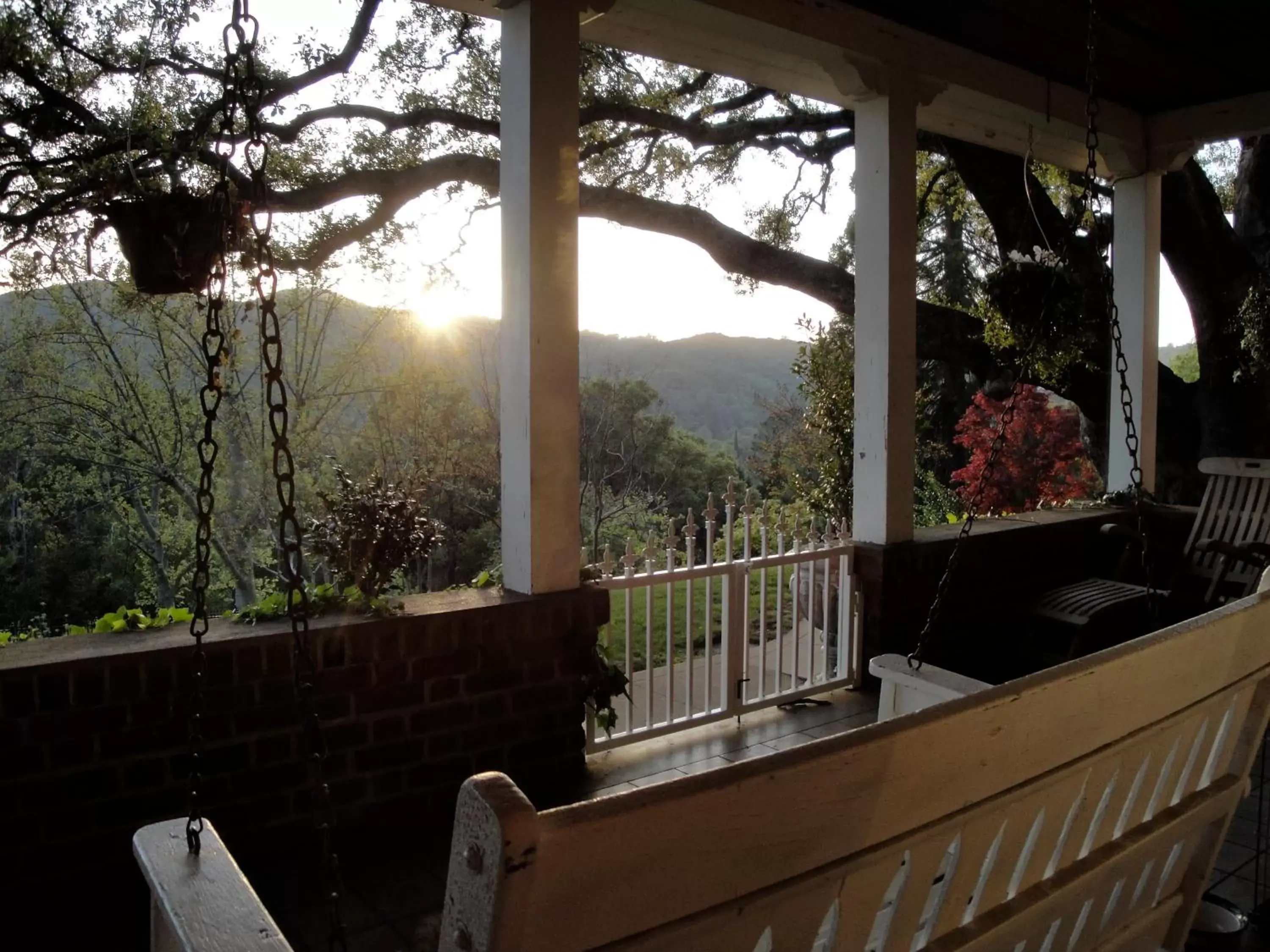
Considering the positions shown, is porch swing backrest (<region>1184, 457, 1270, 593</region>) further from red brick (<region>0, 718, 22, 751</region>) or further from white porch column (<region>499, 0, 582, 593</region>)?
red brick (<region>0, 718, 22, 751</region>)

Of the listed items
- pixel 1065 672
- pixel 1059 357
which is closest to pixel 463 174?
pixel 1059 357

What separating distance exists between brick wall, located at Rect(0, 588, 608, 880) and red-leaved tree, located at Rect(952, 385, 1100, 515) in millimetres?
6439

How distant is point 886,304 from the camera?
4047 mm

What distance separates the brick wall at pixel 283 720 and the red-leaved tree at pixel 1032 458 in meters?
6.44

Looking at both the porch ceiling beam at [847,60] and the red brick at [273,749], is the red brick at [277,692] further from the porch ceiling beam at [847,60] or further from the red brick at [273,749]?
the porch ceiling beam at [847,60]

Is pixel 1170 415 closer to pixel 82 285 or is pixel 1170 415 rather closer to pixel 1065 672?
pixel 1065 672

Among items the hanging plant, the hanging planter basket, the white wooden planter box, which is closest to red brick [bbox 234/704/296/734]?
the hanging plant

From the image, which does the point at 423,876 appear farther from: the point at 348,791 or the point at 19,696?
the point at 19,696

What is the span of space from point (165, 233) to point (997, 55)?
382cm

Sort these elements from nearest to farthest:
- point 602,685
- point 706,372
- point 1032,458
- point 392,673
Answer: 1. point 392,673
2. point 602,685
3. point 1032,458
4. point 706,372

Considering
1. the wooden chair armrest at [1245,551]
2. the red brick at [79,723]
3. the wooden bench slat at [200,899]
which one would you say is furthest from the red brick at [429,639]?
the wooden chair armrest at [1245,551]

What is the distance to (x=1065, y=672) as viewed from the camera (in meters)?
1.05

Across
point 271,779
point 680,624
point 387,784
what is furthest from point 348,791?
point 680,624

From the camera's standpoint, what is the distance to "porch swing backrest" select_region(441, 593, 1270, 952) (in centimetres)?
65
